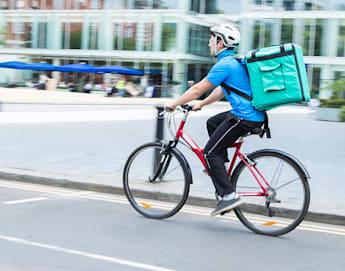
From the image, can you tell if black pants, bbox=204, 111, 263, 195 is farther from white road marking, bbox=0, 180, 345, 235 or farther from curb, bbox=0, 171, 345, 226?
curb, bbox=0, 171, 345, 226

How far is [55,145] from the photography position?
33.0ft

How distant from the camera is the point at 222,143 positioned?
5043 millimetres

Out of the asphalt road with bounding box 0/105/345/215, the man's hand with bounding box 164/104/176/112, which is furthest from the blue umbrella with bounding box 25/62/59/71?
the man's hand with bounding box 164/104/176/112

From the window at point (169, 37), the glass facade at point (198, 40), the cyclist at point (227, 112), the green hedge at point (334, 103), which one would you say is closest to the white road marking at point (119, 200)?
the cyclist at point (227, 112)

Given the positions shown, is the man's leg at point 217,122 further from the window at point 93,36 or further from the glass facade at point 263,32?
the window at point 93,36

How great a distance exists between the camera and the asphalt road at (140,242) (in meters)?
4.12

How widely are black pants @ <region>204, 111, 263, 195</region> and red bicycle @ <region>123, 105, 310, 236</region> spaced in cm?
9

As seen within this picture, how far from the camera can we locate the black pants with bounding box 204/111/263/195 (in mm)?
4949

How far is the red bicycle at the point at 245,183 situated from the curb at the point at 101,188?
48 cm

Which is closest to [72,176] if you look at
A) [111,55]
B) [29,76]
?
[111,55]

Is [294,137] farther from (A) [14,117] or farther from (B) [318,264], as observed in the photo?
(B) [318,264]

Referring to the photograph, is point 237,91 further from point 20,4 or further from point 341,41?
point 20,4

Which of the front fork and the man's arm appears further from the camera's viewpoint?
the front fork

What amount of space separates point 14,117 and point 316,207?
11.1m
